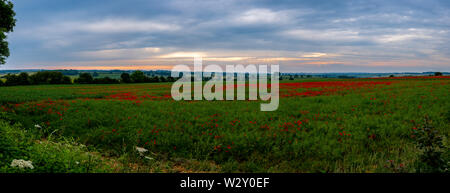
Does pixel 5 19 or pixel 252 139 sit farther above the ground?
pixel 5 19

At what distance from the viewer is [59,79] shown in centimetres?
7244

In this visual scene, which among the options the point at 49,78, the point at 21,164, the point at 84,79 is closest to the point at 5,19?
the point at 21,164

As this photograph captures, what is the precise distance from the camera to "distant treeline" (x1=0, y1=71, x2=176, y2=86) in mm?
65300

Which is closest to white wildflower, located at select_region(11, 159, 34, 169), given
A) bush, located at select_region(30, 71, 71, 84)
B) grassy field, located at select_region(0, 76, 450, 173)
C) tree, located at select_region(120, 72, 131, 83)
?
grassy field, located at select_region(0, 76, 450, 173)

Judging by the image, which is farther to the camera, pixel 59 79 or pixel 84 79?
pixel 84 79

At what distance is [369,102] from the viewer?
16.8 meters

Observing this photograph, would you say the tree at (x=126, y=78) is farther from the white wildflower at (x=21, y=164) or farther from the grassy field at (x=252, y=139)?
the white wildflower at (x=21, y=164)

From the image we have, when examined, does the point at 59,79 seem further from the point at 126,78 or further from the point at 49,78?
the point at 126,78

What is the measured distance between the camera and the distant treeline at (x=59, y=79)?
214ft

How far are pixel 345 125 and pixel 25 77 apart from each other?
283 feet

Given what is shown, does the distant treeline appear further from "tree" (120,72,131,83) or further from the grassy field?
the grassy field
